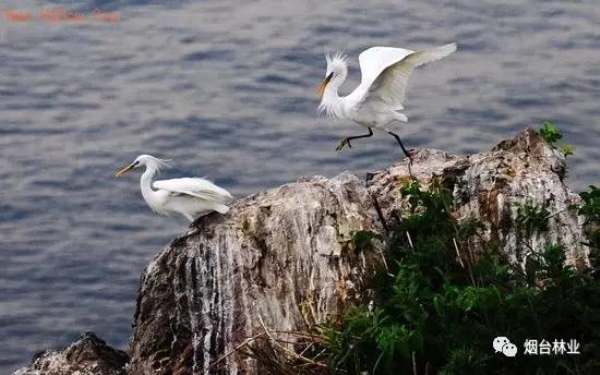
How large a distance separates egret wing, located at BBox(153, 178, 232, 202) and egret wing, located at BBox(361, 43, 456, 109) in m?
1.74

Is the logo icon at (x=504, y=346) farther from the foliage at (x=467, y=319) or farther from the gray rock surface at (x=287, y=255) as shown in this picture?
the gray rock surface at (x=287, y=255)

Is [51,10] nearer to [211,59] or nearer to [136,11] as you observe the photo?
[136,11]

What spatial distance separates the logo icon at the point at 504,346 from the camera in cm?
929

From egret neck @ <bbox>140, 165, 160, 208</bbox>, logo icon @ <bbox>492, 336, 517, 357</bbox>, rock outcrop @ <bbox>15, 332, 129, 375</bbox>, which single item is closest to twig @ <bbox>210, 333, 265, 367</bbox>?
rock outcrop @ <bbox>15, 332, 129, 375</bbox>

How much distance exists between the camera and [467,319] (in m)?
9.54

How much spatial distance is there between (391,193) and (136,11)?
9.78 metres

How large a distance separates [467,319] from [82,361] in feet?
11.6

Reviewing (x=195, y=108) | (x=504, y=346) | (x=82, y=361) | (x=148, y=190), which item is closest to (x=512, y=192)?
(x=504, y=346)

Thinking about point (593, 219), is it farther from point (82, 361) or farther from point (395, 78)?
point (82, 361)

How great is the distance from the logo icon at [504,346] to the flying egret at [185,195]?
2.62 meters

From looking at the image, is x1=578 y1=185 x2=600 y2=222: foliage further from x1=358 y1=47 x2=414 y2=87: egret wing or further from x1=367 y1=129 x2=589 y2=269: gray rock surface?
x1=358 y1=47 x2=414 y2=87: egret wing

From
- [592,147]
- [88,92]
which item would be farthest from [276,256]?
[88,92]

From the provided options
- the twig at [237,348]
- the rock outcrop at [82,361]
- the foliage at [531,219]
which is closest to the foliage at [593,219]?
the foliage at [531,219]

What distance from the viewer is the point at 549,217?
10367 millimetres
